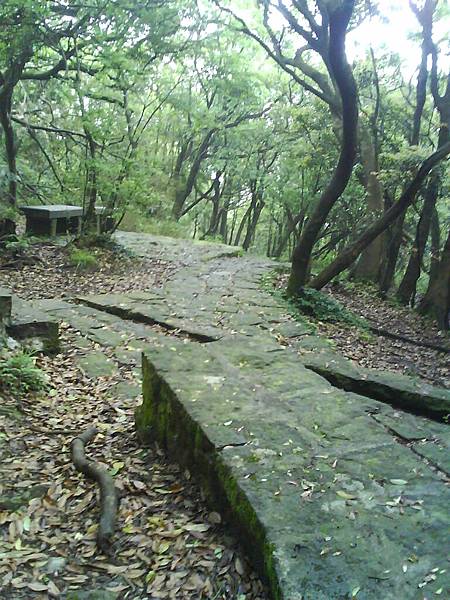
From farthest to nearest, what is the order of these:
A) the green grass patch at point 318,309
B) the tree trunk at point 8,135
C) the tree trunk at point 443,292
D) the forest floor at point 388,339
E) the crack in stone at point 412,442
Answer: the tree trunk at point 8,135, the tree trunk at point 443,292, the green grass patch at point 318,309, the forest floor at point 388,339, the crack in stone at point 412,442

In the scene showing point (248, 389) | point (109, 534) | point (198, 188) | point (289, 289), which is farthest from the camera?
point (198, 188)

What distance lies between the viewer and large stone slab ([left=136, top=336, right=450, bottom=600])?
2.08 m

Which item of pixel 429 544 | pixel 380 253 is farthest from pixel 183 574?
pixel 380 253

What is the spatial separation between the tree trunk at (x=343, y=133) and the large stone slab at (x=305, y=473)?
3.88 m

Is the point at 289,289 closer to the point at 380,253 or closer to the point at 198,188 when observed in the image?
the point at 380,253

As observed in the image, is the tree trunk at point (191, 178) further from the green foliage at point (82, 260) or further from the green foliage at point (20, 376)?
the green foliage at point (20, 376)

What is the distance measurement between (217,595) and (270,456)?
0.76m

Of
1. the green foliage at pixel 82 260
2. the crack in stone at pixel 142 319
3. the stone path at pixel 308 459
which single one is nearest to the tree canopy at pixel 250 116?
the green foliage at pixel 82 260

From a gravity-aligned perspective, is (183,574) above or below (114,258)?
below

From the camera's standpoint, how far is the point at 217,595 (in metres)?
2.27

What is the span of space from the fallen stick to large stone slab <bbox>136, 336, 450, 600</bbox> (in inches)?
17.2

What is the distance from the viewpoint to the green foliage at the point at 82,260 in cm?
892

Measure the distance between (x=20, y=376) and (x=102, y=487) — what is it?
1735 millimetres

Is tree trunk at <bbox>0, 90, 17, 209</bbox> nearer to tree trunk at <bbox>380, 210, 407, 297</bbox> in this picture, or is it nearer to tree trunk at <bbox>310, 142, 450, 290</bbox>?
tree trunk at <bbox>310, 142, 450, 290</bbox>
